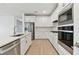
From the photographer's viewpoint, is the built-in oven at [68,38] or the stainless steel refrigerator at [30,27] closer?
the built-in oven at [68,38]

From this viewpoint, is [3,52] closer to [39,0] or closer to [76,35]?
[39,0]

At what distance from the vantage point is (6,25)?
9.34m

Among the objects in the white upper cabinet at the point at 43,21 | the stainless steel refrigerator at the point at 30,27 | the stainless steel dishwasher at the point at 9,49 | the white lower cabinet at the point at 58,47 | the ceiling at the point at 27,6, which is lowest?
the white lower cabinet at the point at 58,47

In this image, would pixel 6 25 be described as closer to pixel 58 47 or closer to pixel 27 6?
pixel 27 6

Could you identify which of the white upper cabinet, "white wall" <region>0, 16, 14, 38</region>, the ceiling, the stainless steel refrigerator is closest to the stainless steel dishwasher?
the ceiling

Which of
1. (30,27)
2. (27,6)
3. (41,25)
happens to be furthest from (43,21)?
(27,6)

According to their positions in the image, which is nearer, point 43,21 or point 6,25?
point 43,21

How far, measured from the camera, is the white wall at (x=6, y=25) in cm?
927

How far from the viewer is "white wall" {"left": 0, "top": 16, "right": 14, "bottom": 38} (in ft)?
30.4

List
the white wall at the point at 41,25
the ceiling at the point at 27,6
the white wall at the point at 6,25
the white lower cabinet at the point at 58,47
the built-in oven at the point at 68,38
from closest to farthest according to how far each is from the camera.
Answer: the built-in oven at the point at 68,38
the white lower cabinet at the point at 58,47
the ceiling at the point at 27,6
the white wall at the point at 41,25
the white wall at the point at 6,25

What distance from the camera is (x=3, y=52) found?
154 cm

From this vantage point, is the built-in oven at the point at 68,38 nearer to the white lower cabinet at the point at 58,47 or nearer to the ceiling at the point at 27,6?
the white lower cabinet at the point at 58,47

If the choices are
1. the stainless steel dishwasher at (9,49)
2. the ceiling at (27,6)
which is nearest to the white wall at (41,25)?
the ceiling at (27,6)
